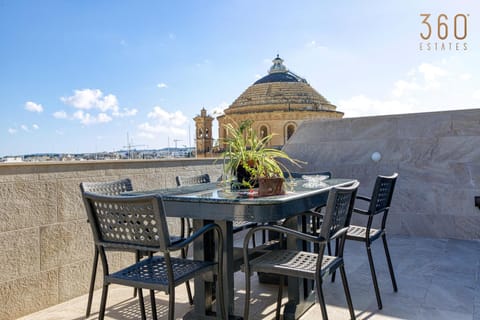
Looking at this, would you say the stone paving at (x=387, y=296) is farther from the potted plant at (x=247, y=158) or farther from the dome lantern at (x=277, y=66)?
the dome lantern at (x=277, y=66)

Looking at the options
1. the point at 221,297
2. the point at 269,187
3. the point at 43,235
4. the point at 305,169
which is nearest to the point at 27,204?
the point at 43,235

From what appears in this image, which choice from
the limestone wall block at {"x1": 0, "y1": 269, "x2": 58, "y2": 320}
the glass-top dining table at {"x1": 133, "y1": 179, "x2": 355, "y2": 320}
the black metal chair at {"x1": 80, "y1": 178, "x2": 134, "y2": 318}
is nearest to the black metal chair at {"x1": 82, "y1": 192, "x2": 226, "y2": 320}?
the glass-top dining table at {"x1": 133, "y1": 179, "x2": 355, "y2": 320}

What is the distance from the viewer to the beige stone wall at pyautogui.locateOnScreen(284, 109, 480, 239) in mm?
4324

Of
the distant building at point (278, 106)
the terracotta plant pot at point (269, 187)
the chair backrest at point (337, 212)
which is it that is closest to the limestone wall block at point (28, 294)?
the terracotta plant pot at point (269, 187)

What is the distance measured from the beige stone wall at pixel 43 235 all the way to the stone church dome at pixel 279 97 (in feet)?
135

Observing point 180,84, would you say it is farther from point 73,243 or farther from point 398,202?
point 73,243

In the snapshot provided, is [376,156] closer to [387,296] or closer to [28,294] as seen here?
[387,296]

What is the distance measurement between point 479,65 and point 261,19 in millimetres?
4445

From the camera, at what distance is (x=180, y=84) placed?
13508 millimetres

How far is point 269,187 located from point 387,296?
54.2 inches

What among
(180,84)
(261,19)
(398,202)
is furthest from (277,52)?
(398,202)

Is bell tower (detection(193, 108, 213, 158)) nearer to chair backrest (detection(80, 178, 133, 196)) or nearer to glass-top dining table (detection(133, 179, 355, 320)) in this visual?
chair backrest (detection(80, 178, 133, 196))

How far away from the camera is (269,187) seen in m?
1.94

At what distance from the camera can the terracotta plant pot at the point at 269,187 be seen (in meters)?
1.93
